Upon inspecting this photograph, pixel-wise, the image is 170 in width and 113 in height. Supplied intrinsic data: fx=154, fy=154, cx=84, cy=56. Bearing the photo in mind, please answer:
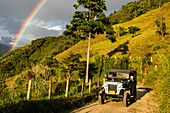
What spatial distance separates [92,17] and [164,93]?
19594 millimetres

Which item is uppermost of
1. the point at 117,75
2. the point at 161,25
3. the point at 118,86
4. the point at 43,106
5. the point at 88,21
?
the point at 161,25

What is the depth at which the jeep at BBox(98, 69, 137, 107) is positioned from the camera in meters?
10.3

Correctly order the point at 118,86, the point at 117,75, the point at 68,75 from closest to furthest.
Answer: the point at 118,86
the point at 117,75
the point at 68,75

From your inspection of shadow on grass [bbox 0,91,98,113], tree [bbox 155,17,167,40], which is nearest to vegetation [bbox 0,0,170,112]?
shadow on grass [bbox 0,91,98,113]

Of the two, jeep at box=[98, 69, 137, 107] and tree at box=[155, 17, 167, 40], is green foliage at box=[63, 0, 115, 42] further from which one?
tree at box=[155, 17, 167, 40]

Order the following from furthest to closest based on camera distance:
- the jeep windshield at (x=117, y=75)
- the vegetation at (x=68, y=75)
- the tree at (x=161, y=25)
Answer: the tree at (x=161, y=25), the jeep windshield at (x=117, y=75), the vegetation at (x=68, y=75)

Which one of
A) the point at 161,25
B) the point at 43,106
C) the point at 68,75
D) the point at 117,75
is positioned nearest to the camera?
the point at 43,106

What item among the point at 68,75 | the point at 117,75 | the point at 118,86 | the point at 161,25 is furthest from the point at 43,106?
the point at 161,25

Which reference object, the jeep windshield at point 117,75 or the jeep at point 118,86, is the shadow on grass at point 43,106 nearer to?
the jeep at point 118,86

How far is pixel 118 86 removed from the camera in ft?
34.1

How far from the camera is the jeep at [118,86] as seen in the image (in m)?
10.3

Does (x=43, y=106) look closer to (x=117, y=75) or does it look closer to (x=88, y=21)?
(x=117, y=75)

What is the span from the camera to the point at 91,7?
75.8 ft

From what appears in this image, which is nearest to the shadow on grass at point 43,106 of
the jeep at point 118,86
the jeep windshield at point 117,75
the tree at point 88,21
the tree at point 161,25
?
the jeep at point 118,86
